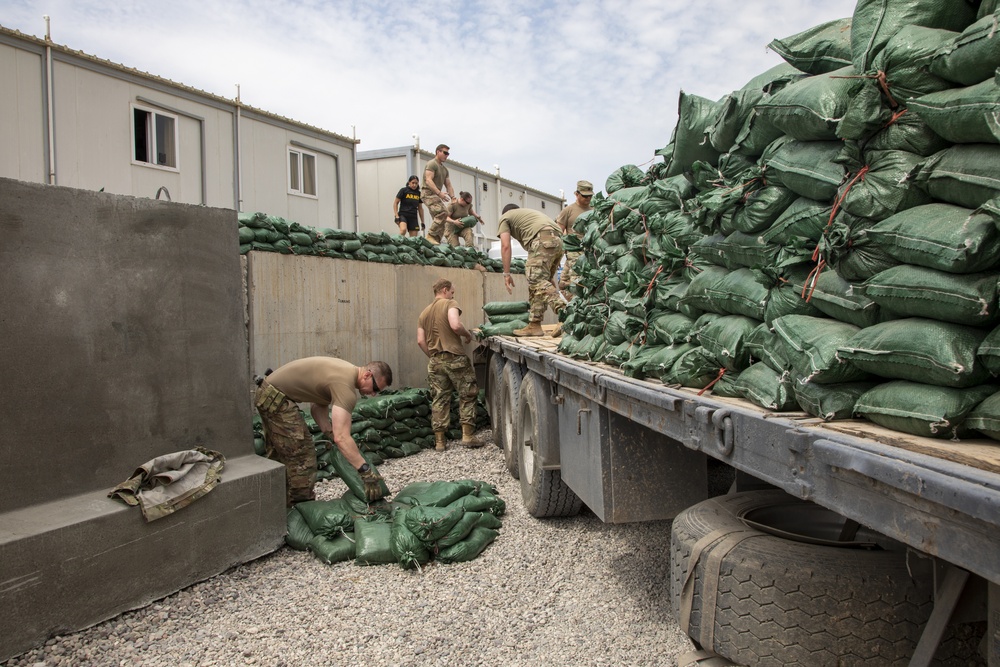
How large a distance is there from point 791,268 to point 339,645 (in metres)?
2.55

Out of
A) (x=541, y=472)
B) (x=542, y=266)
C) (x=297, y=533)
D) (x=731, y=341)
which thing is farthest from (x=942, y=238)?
(x=542, y=266)

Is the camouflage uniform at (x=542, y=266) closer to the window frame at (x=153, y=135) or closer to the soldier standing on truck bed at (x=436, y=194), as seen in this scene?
the soldier standing on truck bed at (x=436, y=194)

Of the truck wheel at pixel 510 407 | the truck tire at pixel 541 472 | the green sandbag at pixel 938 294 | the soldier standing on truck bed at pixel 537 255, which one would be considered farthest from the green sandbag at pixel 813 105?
the soldier standing on truck bed at pixel 537 255

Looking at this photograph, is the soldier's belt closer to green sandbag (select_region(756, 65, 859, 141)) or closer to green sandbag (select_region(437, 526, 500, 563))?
green sandbag (select_region(437, 526, 500, 563))

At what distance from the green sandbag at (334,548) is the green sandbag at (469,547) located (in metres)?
0.56

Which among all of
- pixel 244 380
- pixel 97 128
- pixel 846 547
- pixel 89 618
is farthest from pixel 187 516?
pixel 97 128

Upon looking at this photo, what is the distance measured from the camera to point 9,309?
129 inches

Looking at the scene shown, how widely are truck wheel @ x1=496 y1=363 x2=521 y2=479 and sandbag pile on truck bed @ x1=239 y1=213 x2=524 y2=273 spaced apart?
2.36m

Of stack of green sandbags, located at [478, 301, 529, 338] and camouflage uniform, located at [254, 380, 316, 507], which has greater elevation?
stack of green sandbags, located at [478, 301, 529, 338]

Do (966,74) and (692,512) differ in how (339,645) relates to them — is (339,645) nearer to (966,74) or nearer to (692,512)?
(692,512)

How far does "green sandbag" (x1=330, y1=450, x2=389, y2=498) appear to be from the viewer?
15.2 feet

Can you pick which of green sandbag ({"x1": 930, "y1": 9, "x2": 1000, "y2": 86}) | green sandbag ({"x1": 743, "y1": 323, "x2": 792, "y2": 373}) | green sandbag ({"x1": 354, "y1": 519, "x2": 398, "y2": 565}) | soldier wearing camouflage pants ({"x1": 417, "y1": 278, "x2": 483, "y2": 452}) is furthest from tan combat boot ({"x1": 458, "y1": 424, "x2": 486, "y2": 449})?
green sandbag ({"x1": 930, "y1": 9, "x2": 1000, "y2": 86})

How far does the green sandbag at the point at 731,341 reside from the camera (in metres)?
2.31

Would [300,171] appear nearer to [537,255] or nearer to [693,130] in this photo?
[537,255]
